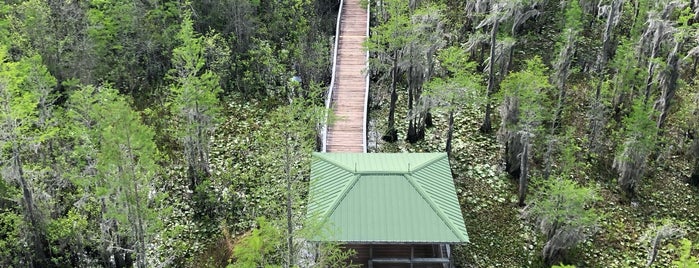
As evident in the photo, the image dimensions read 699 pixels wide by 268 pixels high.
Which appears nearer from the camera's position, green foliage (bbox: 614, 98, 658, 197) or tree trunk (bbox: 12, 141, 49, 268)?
tree trunk (bbox: 12, 141, 49, 268)

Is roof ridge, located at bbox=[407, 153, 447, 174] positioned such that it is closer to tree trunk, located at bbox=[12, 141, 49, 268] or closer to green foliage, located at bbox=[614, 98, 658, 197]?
green foliage, located at bbox=[614, 98, 658, 197]

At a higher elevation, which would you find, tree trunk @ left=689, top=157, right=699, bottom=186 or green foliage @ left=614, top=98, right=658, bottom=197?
green foliage @ left=614, top=98, right=658, bottom=197

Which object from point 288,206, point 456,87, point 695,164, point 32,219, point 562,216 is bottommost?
point 562,216

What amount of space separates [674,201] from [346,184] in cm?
1565

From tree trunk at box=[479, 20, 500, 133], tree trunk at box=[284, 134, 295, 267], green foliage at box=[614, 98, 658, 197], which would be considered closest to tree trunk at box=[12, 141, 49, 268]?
tree trunk at box=[284, 134, 295, 267]

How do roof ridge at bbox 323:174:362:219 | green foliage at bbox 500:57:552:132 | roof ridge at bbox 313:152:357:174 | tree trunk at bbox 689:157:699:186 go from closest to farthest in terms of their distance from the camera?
roof ridge at bbox 323:174:362:219 → roof ridge at bbox 313:152:357:174 → green foliage at bbox 500:57:552:132 → tree trunk at bbox 689:157:699:186

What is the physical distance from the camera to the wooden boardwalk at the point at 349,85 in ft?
91.0

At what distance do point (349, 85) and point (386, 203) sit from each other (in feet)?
39.2

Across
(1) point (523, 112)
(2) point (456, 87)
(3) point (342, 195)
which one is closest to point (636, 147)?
(1) point (523, 112)

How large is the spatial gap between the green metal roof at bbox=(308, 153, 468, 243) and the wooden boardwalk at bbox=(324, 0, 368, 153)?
189 inches

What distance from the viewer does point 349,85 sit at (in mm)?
31516

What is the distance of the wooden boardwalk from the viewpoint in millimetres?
27750

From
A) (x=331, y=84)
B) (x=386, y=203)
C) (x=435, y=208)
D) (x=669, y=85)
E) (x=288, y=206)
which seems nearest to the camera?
(x=288, y=206)

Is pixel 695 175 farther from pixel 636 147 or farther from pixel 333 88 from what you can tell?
pixel 333 88
